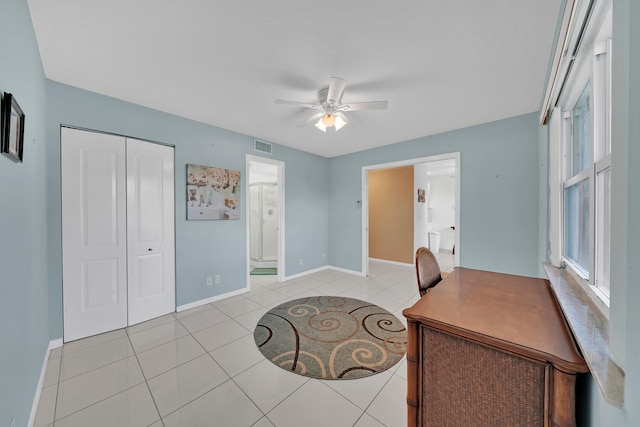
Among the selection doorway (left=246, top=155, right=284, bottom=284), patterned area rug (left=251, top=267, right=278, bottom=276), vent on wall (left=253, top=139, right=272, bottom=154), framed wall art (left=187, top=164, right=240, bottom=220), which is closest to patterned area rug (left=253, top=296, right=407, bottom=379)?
framed wall art (left=187, top=164, right=240, bottom=220)

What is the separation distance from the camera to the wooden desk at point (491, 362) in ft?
2.42

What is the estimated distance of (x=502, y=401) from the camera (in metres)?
0.84

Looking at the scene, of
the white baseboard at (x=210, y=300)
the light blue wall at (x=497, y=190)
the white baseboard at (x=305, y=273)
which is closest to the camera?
the light blue wall at (x=497, y=190)

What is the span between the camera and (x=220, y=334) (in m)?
2.34

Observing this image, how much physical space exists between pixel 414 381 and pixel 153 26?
8.38ft

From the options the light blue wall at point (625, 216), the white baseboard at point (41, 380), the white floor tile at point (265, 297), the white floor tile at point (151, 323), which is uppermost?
the light blue wall at point (625, 216)

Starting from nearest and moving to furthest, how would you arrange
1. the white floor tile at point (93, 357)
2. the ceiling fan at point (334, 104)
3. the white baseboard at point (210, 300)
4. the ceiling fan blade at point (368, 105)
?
1. the white floor tile at point (93, 357)
2. the ceiling fan at point (334, 104)
3. the ceiling fan blade at point (368, 105)
4. the white baseboard at point (210, 300)

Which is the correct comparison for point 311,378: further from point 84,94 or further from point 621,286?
point 84,94

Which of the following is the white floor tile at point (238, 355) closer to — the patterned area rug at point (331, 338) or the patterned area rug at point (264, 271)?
the patterned area rug at point (331, 338)

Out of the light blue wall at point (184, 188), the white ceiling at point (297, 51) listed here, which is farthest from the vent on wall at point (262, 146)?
the white ceiling at point (297, 51)

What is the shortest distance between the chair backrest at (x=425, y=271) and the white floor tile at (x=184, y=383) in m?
1.62

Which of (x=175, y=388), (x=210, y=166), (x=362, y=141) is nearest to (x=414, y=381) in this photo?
(x=175, y=388)

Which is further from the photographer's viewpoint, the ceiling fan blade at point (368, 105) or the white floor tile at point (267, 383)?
the ceiling fan blade at point (368, 105)

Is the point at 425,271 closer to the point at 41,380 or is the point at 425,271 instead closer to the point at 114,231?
the point at 41,380
